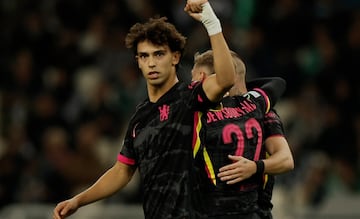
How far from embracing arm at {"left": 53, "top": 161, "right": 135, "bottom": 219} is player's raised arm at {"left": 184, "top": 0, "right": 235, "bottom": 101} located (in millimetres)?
946

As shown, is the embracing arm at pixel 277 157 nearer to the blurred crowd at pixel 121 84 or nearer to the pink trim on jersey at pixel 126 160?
the pink trim on jersey at pixel 126 160

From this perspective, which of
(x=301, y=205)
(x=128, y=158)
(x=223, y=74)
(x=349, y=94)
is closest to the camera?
(x=223, y=74)

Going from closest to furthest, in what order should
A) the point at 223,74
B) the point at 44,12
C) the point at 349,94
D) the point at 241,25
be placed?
1. the point at 223,74
2. the point at 349,94
3. the point at 241,25
4. the point at 44,12

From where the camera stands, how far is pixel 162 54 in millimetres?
6777

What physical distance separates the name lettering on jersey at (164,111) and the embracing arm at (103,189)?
1.70ft

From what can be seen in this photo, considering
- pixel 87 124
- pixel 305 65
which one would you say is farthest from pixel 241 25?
pixel 87 124

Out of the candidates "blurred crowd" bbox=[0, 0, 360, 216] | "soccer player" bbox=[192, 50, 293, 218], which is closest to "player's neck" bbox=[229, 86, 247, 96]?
"soccer player" bbox=[192, 50, 293, 218]

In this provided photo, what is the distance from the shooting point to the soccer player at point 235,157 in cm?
681

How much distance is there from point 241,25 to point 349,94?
1.78 metres

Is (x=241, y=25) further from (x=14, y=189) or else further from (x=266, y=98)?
(x=266, y=98)

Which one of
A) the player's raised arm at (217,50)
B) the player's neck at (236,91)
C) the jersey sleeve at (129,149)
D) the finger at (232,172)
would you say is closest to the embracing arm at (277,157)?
the finger at (232,172)

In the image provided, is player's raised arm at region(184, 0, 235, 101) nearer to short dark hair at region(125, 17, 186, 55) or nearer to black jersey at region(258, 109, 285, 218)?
short dark hair at region(125, 17, 186, 55)

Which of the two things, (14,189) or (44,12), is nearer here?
(14,189)

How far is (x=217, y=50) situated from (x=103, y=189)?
52.2 inches
